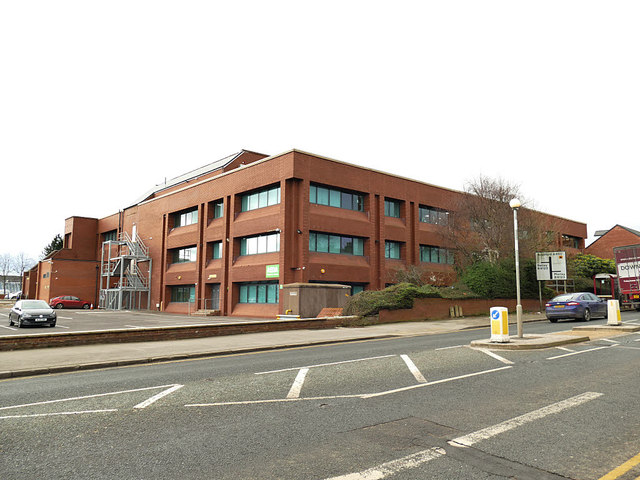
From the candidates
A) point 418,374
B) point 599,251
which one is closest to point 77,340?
point 418,374

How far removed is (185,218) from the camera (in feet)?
148

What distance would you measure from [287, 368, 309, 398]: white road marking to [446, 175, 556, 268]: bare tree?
2826 cm

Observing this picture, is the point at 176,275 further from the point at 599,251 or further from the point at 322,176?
the point at 599,251

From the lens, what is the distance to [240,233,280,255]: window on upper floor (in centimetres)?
3422

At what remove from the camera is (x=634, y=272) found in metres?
28.9

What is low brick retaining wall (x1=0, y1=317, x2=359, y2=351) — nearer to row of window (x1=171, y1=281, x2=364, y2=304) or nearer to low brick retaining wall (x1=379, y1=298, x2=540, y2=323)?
low brick retaining wall (x1=379, y1=298, x2=540, y2=323)

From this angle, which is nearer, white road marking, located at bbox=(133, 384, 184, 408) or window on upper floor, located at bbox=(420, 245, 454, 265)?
white road marking, located at bbox=(133, 384, 184, 408)

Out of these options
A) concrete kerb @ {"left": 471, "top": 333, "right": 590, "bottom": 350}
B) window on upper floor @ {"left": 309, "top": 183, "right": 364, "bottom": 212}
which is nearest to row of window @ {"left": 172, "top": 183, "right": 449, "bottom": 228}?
window on upper floor @ {"left": 309, "top": 183, "right": 364, "bottom": 212}

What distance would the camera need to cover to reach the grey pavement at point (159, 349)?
11.3m

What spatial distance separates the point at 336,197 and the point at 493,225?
12.2 metres

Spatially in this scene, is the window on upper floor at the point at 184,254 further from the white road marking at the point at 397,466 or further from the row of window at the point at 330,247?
the white road marking at the point at 397,466

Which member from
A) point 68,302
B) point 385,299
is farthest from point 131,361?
point 68,302

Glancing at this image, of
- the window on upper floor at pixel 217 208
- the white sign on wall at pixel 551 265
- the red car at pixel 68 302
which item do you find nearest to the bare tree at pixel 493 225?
the white sign on wall at pixel 551 265

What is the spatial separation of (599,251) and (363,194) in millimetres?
44945
